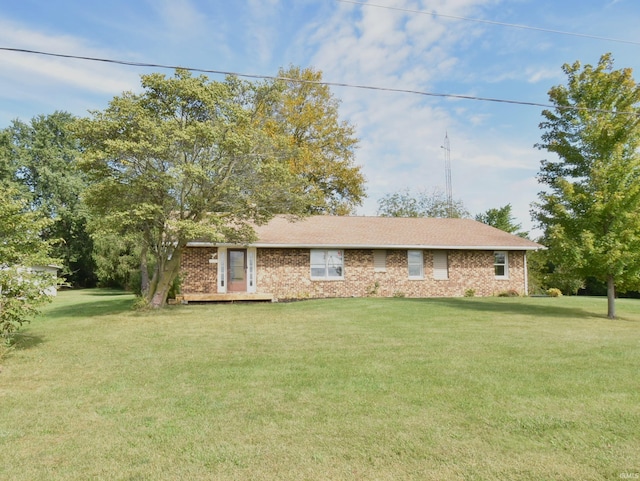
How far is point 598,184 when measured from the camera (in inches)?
563

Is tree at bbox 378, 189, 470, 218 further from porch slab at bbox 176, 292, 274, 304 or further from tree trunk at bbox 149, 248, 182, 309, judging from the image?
tree trunk at bbox 149, 248, 182, 309

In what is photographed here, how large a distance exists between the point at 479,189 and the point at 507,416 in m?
38.7

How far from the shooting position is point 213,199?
16.0 meters

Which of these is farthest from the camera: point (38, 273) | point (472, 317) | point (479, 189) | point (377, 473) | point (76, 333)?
point (479, 189)

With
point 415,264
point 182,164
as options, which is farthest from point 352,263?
point 182,164

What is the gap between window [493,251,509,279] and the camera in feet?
78.6

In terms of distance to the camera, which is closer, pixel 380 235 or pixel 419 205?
pixel 380 235

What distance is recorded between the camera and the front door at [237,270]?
21.0 metres

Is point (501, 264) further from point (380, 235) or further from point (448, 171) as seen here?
point (448, 171)

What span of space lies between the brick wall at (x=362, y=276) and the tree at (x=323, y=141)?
43.0 ft

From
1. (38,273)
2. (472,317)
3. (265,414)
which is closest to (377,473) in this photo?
(265,414)

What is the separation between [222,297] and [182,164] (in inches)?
270

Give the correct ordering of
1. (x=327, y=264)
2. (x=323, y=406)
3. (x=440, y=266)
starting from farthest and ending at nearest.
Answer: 1. (x=440, y=266)
2. (x=327, y=264)
3. (x=323, y=406)

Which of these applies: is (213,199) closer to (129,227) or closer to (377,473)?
(129,227)
